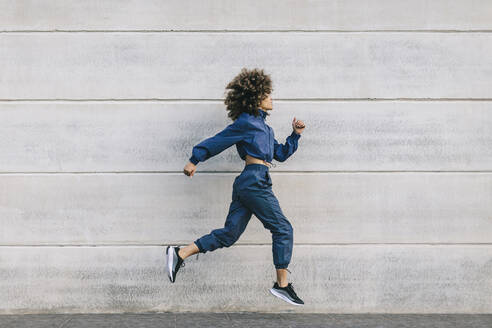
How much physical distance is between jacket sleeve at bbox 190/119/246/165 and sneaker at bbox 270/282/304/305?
1130 millimetres

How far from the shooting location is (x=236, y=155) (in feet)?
17.0

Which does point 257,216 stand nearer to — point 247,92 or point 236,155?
point 236,155

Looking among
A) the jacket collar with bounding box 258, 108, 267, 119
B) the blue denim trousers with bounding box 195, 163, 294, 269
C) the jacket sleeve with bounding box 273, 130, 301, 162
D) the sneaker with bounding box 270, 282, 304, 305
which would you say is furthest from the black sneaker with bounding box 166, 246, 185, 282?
the jacket collar with bounding box 258, 108, 267, 119

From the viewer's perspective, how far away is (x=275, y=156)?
4.89 m

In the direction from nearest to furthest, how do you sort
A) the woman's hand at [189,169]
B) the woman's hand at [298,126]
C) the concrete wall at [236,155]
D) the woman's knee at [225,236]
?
the woman's hand at [189,169] → the woman's knee at [225,236] → the woman's hand at [298,126] → the concrete wall at [236,155]

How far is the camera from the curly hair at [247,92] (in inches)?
185

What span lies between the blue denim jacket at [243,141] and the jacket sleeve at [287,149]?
0.39ft

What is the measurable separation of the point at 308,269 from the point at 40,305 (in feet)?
7.31

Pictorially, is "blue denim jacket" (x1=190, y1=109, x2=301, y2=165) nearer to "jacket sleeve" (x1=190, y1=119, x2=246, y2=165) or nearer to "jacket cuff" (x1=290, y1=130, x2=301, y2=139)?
"jacket sleeve" (x1=190, y1=119, x2=246, y2=165)

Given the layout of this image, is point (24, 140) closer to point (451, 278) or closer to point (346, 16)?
point (346, 16)

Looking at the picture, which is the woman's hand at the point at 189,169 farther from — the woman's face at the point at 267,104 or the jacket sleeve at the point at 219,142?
the woman's face at the point at 267,104

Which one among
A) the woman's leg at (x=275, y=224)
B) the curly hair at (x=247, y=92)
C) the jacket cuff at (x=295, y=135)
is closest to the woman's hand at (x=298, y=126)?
the jacket cuff at (x=295, y=135)

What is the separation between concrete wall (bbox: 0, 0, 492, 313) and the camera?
16.7 ft

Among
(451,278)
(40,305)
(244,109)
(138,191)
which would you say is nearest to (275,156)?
(244,109)
